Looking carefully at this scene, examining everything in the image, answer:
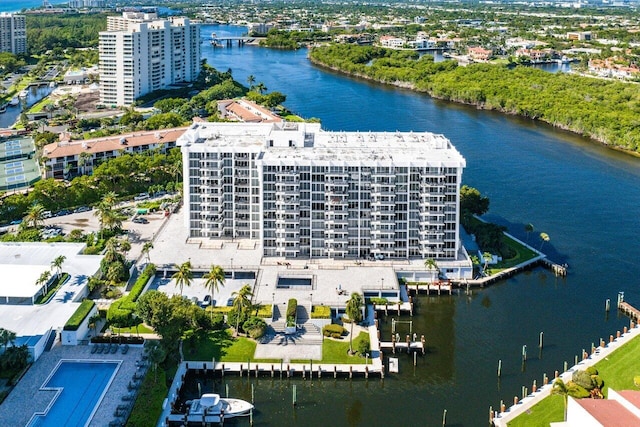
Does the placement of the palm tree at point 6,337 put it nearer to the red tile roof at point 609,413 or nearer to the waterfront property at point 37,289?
the waterfront property at point 37,289

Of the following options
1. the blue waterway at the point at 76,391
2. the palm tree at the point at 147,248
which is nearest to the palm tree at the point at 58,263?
the palm tree at the point at 147,248

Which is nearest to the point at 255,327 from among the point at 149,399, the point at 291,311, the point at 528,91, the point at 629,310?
the point at 291,311

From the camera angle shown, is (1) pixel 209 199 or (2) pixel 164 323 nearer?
(2) pixel 164 323

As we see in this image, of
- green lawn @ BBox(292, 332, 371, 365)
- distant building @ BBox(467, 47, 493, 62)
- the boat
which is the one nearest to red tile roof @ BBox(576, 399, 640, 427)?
green lawn @ BBox(292, 332, 371, 365)

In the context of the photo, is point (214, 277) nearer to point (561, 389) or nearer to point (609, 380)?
point (561, 389)

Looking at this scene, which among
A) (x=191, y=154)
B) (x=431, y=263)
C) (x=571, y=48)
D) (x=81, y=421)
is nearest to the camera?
(x=81, y=421)

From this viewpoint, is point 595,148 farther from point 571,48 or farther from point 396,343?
point 571,48

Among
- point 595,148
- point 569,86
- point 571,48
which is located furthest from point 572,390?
point 571,48

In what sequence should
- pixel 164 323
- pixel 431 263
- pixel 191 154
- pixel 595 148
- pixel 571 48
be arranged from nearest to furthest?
pixel 164 323, pixel 431 263, pixel 191 154, pixel 595 148, pixel 571 48
